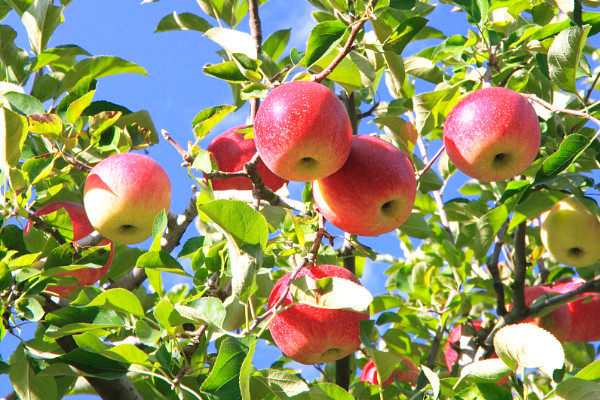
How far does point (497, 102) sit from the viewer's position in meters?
2.05

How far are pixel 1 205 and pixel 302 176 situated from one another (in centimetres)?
99

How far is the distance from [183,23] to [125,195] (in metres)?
0.95

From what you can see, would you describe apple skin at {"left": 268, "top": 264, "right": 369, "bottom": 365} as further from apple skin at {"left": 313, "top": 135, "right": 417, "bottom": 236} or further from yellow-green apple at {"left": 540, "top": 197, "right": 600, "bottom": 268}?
yellow-green apple at {"left": 540, "top": 197, "right": 600, "bottom": 268}

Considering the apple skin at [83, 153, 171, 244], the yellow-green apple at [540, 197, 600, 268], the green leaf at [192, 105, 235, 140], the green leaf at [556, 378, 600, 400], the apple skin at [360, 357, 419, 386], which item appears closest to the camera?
the green leaf at [556, 378, 600, 400]

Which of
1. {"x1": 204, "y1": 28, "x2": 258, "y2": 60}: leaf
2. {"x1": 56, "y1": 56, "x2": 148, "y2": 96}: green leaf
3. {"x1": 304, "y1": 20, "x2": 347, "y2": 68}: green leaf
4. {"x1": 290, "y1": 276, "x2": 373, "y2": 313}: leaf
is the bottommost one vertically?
{"x1": 290, "y1": 276, "x2": 373, "y2": 313}: leaf

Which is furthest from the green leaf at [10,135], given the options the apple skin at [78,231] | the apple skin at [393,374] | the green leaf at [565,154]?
the apple skin at [393,374]

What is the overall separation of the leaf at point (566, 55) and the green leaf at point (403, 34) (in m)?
0.57

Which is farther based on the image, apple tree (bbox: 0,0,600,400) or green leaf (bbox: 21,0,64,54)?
green leaf (bbox: 21,0,64,54)

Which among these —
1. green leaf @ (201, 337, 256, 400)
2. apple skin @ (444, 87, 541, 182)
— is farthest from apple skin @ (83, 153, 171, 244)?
apple skin @ (444, 87, 541, 182)

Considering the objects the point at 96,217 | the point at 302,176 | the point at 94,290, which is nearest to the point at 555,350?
the point at 302,176

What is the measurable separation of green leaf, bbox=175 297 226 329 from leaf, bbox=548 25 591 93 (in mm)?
1396

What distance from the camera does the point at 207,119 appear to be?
74.0 inches

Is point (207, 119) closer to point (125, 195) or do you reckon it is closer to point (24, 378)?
point (125, 195)

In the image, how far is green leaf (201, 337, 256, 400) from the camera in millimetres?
1498
